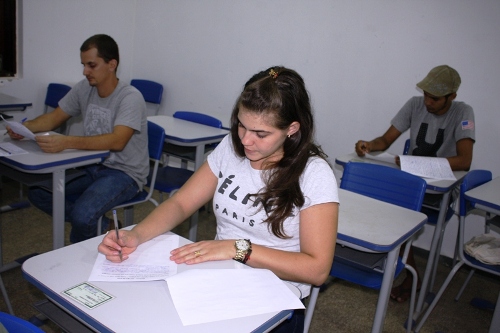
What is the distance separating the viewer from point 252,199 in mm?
1430

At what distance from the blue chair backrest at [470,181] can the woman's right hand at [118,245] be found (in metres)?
1.71

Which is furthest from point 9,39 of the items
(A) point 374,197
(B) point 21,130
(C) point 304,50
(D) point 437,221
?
(D) point 437,221

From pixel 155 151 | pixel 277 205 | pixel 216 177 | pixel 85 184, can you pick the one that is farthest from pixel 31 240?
pixel 277 205

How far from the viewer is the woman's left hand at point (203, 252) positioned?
1243mm

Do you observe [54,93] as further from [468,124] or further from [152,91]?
[468,124]

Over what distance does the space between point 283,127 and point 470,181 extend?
4.98ft

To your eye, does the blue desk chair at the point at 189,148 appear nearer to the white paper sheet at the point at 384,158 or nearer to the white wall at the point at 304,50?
the white wall at the point at 304,50

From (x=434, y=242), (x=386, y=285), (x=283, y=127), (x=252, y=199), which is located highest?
(x=283, y=127)

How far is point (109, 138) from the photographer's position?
2.39m

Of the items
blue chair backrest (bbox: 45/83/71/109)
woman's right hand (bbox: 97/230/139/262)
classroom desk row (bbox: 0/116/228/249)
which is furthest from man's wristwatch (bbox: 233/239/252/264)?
blue chair backrest (bbox: 45/83/71/109)

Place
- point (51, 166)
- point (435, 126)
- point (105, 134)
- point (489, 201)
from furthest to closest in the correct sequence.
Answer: point (435, 126) → point (105, 134) → point (489, 201) → point (51, 166)

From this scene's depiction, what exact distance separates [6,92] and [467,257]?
12.7ft

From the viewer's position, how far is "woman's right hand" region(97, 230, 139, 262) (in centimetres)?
122

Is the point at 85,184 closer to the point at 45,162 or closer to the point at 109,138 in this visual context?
the point at 109,138
